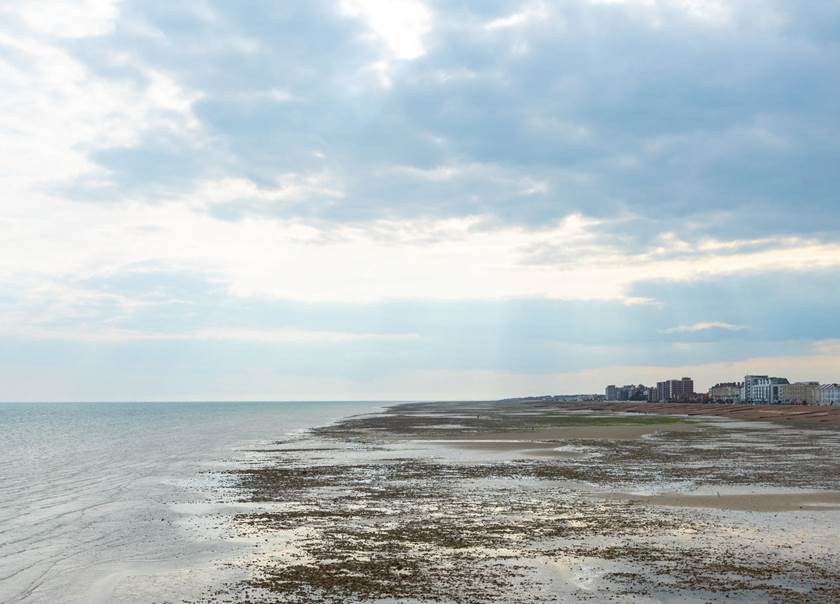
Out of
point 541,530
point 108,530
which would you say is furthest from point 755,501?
point 108,530

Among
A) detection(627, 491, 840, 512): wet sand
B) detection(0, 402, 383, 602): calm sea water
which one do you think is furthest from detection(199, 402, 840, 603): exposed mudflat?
detection(0, 402, 383, 602): calm sea water

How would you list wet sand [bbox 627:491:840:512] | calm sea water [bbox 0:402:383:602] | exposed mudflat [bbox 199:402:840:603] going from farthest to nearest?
wet sand [bbox 627:491:840:512] < calm sea water [bbox 0:402:383:602] < exposed mudflat [bbox 199:402:840:603]

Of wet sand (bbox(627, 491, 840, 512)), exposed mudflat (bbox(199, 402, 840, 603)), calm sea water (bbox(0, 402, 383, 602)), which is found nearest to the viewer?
exposed mudflat (bbox(199, 402, 840, 603))

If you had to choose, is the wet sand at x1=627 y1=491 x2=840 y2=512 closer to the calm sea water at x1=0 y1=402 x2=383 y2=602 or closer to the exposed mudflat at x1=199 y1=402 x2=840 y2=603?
the exposed mudflat at x1=199 y1=402 x2=840 y2=603

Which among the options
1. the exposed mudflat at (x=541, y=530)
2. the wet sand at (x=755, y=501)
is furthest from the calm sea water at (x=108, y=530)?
the wet sand at (x=755, y=501)

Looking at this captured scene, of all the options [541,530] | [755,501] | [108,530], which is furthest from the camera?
[755,501]

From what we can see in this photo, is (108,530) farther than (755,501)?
No

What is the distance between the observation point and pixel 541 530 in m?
23.0

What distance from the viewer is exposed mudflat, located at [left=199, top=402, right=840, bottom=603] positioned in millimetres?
16500

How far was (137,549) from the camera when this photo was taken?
71.6 feet

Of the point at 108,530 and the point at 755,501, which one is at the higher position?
the point at 755,501

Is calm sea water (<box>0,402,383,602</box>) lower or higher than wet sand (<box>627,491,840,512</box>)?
lower

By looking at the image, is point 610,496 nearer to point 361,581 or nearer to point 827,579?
point 827,579

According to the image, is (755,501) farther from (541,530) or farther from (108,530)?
(108,530)
